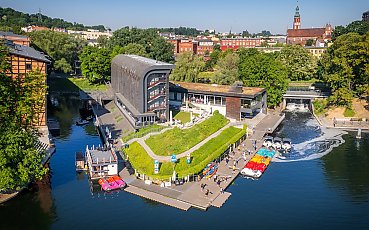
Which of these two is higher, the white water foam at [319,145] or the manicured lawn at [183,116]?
the manicured lawn at [183,116]

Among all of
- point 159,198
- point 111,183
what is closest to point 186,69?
point 111,183

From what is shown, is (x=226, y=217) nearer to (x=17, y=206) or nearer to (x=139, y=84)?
(x=17, y=206)

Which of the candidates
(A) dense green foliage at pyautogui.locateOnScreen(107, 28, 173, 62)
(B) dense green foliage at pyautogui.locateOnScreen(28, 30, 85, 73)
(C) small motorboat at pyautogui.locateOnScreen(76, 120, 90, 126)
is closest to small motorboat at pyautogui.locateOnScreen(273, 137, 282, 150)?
(C) small motorboat at pyautogui.locateOnScreen(76, 120, 90, 126)

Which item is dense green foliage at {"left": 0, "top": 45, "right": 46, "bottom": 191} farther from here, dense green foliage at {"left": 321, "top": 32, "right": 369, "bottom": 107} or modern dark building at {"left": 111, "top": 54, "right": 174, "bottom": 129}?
dense green foliage at {"left": 321, "top": 32, "right": 369, "bottom": 107}

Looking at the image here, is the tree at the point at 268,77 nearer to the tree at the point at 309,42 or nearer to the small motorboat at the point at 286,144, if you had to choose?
the small motorboat at the point at 286,144

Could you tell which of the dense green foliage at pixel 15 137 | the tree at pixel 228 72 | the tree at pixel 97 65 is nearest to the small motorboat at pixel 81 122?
the dense green foliage at pixel 15 137

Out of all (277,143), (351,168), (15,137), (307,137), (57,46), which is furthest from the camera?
(57,46)

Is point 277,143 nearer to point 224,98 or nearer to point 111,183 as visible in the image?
point 224,98
